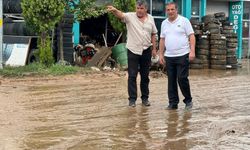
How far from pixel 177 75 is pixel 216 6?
1677cm

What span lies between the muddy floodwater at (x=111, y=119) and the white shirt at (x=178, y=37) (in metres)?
1.02

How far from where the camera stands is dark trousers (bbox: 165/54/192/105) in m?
8.57

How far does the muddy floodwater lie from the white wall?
494 inches

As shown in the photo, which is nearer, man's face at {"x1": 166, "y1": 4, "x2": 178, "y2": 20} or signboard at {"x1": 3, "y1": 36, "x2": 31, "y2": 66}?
man's face at {"x1": 166, "y1": 4, "x2": 178, "y2": 20}

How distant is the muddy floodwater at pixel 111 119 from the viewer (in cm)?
618

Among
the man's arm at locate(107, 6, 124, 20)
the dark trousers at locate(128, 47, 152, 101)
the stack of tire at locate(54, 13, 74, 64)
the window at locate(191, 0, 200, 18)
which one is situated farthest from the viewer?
the window at locate(191, 0, 200, 18)

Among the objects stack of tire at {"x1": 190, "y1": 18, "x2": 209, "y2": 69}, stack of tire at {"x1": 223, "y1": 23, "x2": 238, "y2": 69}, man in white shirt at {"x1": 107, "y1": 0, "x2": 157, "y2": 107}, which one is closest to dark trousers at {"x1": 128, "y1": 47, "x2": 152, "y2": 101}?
man in white shirt at {"x1": 107, "y1": 0, "x2": 157, "y2": 107}

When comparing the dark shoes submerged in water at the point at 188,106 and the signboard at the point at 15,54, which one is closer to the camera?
the dark shoes submerged in water at the point at 188,106

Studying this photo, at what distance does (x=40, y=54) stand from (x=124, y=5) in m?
3.85

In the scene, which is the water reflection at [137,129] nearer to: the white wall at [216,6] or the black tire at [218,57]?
the black tire at [218,57]

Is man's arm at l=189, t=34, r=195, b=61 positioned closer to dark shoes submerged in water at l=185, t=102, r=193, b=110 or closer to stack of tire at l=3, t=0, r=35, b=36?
dark shoes submerged in water at l=185, t=102, r=193, b=110

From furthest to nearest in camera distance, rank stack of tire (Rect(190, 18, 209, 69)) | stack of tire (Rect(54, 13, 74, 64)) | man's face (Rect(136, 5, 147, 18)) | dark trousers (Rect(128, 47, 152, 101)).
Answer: stack of tire (Rect(190, 18, 209, 69)), stack of tire (Rect(54, 13, 74, 64)), dark trousers (Rect(128, 47, 152, 101)), man's face (Rect(136, 5, 147, 18))

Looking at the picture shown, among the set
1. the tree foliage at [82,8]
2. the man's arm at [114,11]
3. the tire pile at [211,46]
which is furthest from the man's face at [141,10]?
the tire pile at [211,46]

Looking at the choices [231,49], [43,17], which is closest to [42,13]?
[43,17]
